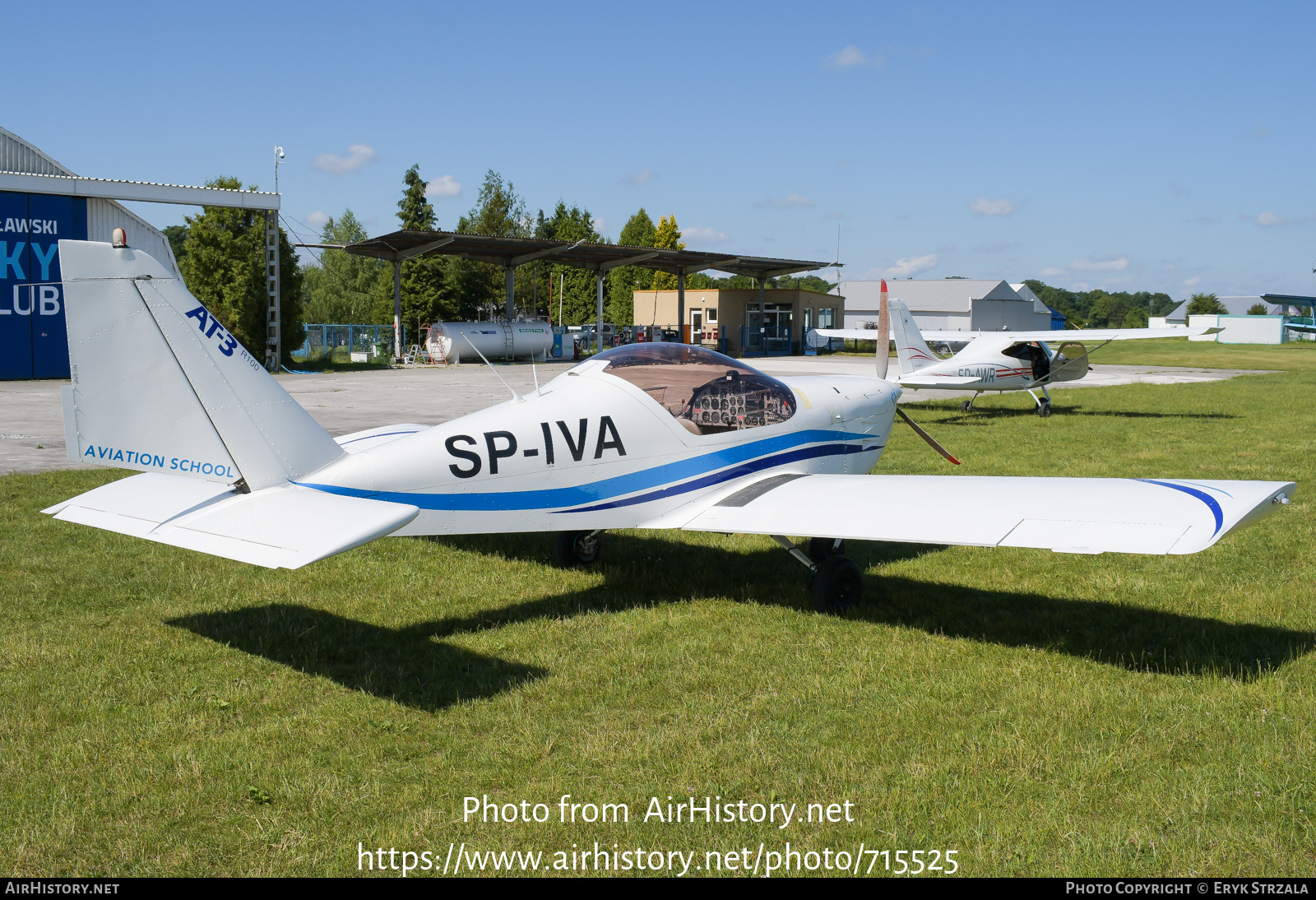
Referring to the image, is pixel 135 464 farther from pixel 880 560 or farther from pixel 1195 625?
pixel 1195 625

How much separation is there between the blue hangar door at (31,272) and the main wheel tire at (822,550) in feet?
91.3

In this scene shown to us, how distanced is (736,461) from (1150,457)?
942cm

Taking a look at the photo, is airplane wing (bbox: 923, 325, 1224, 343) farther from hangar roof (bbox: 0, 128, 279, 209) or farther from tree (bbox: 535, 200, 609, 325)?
tree (bbox: 535, 200, 609, 325)

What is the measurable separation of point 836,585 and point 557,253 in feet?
128

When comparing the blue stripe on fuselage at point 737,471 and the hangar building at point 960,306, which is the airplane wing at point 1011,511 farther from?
the hangar building at point 960,306

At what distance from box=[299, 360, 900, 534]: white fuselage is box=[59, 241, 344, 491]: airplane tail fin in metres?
0.37

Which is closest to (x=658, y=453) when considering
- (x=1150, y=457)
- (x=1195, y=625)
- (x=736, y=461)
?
(x=736, y=461)

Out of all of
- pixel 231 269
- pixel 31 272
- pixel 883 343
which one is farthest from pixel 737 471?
pixel 231 269

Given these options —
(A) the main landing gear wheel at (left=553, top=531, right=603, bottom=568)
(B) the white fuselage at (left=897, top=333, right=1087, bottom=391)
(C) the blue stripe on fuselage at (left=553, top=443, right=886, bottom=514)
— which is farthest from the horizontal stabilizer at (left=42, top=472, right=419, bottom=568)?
(B) the white fuselage at (left=897, top=333, right=1087, bottom=391)

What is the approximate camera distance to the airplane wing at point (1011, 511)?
195 inches

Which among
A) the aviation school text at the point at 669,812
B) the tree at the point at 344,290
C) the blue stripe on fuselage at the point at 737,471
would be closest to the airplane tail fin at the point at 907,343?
the blue stripe on fuselage at the point at 737,471

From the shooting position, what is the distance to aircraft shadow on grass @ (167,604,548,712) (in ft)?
16.5

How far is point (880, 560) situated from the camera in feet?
26.7

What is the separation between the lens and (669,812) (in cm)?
377
